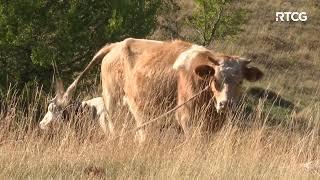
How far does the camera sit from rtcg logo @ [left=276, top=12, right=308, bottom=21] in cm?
4825

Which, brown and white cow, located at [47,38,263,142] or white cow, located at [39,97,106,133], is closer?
brown and white cow, located at [47,38,263,142]

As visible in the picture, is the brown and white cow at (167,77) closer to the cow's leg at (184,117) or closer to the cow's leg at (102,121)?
the cow's leg at (184,117)

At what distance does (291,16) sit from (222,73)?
39.9 meters

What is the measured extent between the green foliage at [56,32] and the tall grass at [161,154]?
6.81m

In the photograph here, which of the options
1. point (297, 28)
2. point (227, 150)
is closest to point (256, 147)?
point (227, 150)

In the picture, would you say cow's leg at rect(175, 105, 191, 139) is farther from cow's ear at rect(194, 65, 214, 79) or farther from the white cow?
the white cow

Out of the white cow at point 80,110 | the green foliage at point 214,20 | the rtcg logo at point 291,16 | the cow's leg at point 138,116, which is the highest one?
the cow's leg at point 138,116

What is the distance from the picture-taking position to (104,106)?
12.3 m

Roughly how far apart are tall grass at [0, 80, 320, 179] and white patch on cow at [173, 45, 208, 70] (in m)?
0.96

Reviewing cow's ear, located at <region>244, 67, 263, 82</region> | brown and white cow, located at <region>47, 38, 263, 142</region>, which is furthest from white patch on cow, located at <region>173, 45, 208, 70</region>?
cow's ear, located at <region>244, 67, 263, 82</region>

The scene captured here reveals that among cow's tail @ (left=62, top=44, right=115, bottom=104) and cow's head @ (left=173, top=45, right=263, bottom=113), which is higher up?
cow's head @ (left=173, top=45, right=263, bottom=113)

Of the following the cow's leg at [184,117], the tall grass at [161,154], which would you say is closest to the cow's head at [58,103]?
the tall grass at [161,154]

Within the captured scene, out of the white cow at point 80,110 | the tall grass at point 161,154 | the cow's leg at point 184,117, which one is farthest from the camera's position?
the white cow at point 80,110

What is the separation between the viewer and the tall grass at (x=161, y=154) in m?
7.55
